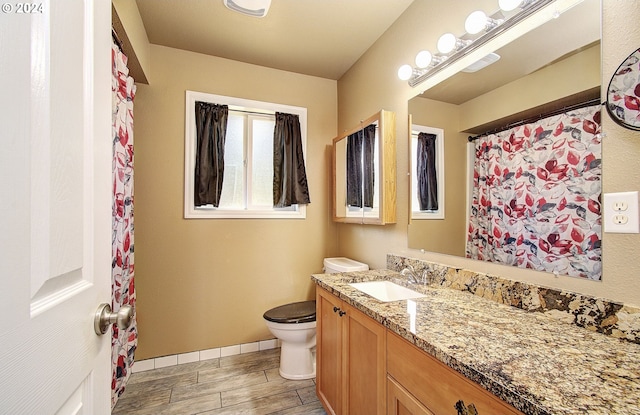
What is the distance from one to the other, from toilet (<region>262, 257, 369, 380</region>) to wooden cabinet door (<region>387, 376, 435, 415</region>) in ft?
3.40

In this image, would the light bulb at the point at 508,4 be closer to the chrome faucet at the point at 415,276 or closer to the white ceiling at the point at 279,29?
the white ceiling at the point at 279,29

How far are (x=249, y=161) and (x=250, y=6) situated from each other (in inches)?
47.2

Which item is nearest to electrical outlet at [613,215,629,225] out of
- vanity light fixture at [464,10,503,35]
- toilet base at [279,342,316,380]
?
vanity light fixture at [464,10,503,35]

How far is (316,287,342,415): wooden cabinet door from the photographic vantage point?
142 centimetres

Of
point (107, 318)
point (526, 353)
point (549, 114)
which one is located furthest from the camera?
point (549, 114)

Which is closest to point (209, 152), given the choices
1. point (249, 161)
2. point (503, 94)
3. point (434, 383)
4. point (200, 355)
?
point (249, 161)

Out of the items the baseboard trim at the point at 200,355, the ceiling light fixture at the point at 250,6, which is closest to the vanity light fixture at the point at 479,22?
the ceiling light fixture at the point at 250,6

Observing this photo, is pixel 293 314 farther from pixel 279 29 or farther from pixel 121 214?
pixel 279 29

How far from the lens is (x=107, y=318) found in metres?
0.64

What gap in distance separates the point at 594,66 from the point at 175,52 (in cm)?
268

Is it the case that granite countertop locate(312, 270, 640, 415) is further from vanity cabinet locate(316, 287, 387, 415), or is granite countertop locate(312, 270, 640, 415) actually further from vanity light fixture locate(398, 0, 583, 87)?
vanity light fixture locate(398, 0, 583, 87)

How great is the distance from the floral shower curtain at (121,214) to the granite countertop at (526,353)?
1.44 m

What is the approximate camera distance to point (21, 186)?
15.7 inches

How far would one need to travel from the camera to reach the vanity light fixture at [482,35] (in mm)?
1108
